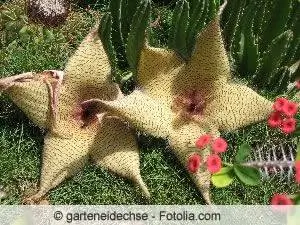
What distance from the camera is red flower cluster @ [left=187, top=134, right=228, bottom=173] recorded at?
1904 mm

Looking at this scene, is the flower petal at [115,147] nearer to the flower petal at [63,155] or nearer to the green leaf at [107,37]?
the flower petal at [63,155]

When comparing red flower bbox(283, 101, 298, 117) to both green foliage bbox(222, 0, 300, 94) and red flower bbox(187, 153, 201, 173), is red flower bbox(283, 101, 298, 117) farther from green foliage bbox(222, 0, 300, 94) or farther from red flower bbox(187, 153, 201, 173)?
red flower bbox(187, 153, 201, 173)

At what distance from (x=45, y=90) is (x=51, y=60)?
0.26m

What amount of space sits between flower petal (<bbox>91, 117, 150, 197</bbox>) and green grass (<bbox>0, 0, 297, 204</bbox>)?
0.04 m

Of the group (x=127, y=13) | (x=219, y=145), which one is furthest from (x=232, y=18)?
(x=219, y=145)

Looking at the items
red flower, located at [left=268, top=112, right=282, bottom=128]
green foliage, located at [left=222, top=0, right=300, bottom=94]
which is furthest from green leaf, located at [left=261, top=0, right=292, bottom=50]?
red flower, located at [left=268, top=112, right=282, bottom=128]

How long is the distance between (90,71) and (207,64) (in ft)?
1.14

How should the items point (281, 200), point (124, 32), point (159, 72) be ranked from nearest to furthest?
point (281, 200) < point (159, 72) < point (124, 32)

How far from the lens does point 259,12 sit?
6.66ft

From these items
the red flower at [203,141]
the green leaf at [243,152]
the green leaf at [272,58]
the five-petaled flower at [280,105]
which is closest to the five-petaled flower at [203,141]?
the red flower at [203,141]

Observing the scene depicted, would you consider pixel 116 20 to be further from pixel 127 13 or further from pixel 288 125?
pixel 288 125

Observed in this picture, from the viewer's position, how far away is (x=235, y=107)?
199 cm

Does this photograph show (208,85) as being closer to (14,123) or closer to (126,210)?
(126,210)

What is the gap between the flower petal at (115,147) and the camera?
1.97 metres
